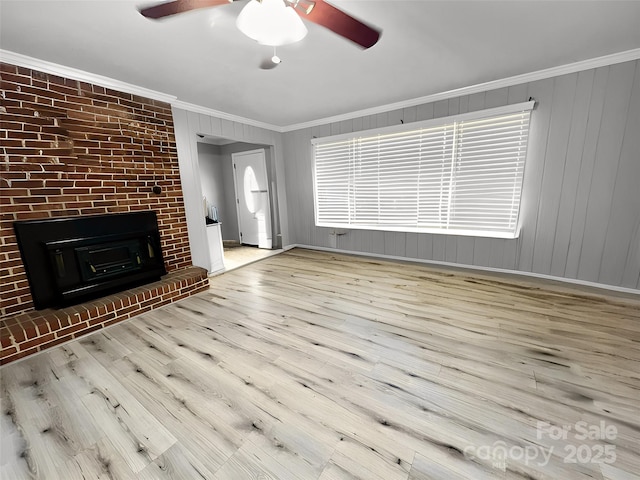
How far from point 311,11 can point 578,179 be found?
3.40 m

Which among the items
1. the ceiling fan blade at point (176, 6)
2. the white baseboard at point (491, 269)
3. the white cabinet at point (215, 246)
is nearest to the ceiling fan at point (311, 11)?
the ceiling fan blade at point (176, 6)

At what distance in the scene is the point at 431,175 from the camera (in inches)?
152

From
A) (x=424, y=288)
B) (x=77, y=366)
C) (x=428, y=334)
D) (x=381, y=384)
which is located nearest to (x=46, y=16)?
(x=77, y=366)

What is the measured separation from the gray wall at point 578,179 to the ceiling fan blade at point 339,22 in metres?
2.45

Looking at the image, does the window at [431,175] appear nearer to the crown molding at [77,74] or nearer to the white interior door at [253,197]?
the white interior door at [253,197]

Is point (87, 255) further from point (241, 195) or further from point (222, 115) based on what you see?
point (241, 195)

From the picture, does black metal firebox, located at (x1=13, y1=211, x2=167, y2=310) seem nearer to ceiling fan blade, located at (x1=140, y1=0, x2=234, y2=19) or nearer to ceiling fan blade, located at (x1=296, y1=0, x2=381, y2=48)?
ceiling fan blade, located at (x1=140, y1=0, x2=234, y2=19)

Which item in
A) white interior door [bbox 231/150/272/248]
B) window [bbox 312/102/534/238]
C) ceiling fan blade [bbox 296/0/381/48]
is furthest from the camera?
white interior door [bbox 231/150/272/248]

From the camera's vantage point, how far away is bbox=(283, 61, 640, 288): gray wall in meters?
2.72

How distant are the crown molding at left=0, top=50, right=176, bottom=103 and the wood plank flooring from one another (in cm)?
246

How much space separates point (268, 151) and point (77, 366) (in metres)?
4.31

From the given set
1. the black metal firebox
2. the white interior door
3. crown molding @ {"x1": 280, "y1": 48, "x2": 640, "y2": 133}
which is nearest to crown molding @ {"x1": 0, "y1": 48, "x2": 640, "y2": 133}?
crown molding @ {"x1": 280, "y1": 48, "x2": 640, "y2": 133}

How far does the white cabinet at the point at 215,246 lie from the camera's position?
165 inches

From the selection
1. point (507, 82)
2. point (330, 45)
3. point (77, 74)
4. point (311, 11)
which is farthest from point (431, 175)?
point (77, 74)
